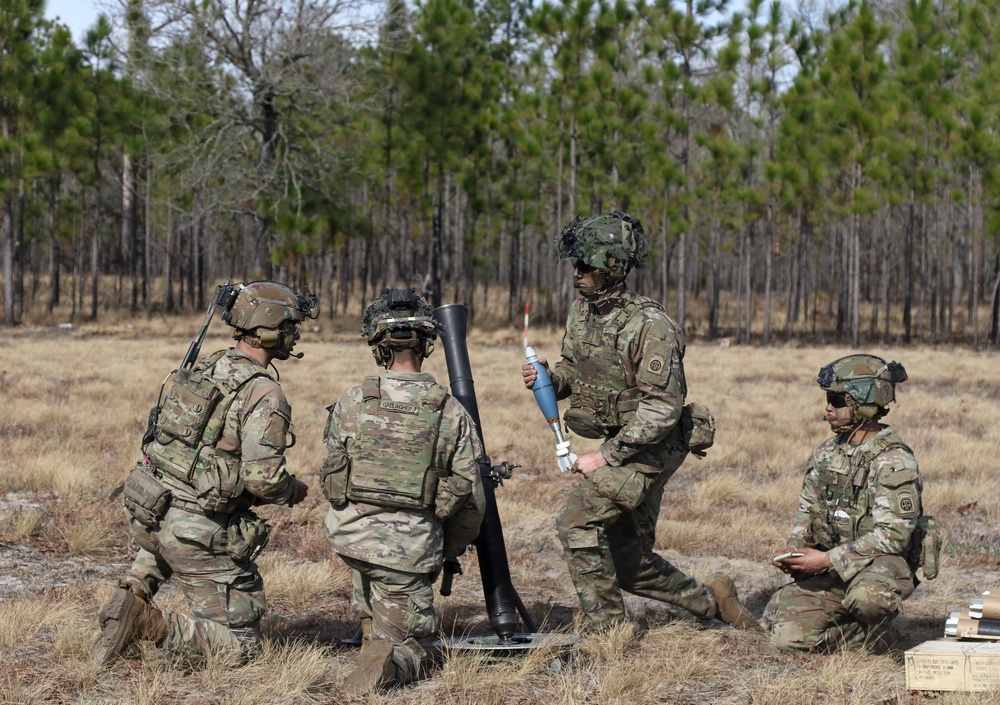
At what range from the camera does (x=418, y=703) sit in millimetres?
3814

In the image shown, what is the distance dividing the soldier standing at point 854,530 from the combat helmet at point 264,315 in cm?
244

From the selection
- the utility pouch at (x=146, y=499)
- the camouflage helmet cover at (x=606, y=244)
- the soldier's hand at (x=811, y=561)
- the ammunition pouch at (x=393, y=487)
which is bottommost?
the soldier's hand at (x=811, y=561)

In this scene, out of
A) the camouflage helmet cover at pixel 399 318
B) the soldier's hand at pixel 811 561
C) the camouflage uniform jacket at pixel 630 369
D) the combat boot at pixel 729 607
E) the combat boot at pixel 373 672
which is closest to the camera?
the combat boot at pixel 373 672

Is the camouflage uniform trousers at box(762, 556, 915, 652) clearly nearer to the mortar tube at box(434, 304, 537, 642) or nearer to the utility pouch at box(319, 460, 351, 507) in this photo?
the mortar tube at box(434, 304, 537, 642)

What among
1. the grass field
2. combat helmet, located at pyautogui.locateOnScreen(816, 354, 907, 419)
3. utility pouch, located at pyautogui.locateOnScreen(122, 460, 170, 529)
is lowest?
the grass field

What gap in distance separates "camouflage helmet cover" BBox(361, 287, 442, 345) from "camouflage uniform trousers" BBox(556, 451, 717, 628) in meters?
1.04

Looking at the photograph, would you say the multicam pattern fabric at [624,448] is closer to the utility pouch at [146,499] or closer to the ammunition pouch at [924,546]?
the ammunition pouch at [924,546]

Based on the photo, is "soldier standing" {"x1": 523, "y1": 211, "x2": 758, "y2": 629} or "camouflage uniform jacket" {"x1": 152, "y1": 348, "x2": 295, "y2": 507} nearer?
"camouflage uniform jacket" {"x1": 152, "y1": 348, "x2": 295, "y2": 507}

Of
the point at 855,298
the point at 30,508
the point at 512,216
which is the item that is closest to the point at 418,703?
the point at 30,508

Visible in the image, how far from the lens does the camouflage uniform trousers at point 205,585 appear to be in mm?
4039

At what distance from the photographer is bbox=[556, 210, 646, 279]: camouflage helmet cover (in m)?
4.45

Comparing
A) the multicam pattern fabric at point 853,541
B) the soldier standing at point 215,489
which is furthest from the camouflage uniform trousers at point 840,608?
the soldier standing at point 215,489

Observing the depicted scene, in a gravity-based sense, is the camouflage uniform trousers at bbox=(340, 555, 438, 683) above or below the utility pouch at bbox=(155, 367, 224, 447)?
below

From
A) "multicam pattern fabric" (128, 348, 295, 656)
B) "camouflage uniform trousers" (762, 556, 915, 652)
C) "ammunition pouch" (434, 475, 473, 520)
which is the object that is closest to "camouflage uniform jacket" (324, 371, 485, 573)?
"ammunition pouch" (434, 475, 473, 520)
